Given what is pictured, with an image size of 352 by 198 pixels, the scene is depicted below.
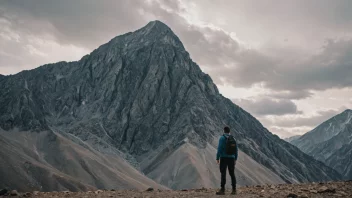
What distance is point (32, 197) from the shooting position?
1775 cm

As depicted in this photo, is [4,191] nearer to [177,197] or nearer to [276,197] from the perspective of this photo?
[177,197]

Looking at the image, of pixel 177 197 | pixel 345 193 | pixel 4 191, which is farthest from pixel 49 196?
pixel 345 193

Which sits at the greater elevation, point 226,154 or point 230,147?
point 230,147

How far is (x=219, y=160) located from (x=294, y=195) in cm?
475

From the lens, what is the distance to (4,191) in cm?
1959

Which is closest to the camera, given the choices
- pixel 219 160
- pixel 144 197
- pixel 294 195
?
pixel 294 195

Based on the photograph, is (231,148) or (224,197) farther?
(231,148)

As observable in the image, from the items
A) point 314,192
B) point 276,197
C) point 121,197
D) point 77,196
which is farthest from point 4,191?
point 314,192

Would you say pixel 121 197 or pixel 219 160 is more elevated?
pixel 219 160

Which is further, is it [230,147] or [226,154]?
[226,154]

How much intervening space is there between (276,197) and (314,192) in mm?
2269

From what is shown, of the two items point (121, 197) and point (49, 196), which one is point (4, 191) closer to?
point (49, 196)

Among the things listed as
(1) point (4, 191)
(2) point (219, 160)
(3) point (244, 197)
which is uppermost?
(2) point (219, 160)

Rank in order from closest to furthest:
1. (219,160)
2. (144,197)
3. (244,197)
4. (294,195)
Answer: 1. (294,195)
2. (244,197)
3. (144,197)
4. (219,160)
